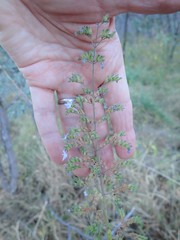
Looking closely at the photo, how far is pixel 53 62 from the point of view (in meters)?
1.46

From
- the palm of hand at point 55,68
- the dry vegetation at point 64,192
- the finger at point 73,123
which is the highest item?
the palm of hand at point 55,68

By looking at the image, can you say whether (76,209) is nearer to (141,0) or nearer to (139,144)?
(141,0)

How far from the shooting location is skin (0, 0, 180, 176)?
1.40 metres

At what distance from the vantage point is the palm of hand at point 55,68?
55.4 inches

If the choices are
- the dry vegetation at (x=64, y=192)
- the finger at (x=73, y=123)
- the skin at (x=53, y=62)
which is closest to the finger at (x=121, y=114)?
the skin at (x=53, y=62)

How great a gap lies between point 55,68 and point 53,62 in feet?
0.10

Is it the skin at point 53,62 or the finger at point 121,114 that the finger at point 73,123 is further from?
the finger at point 121,114

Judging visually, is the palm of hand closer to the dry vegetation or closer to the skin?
the skin

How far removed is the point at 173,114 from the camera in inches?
187

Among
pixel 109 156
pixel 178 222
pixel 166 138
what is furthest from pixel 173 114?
pixel 109 156

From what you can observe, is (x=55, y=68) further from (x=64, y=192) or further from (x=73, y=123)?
(x=64, y=192)

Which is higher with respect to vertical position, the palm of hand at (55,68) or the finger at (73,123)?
the palm of hand at (55,68)

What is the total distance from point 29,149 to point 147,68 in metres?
4.24

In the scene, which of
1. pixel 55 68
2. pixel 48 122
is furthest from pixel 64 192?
pixel 55 68
